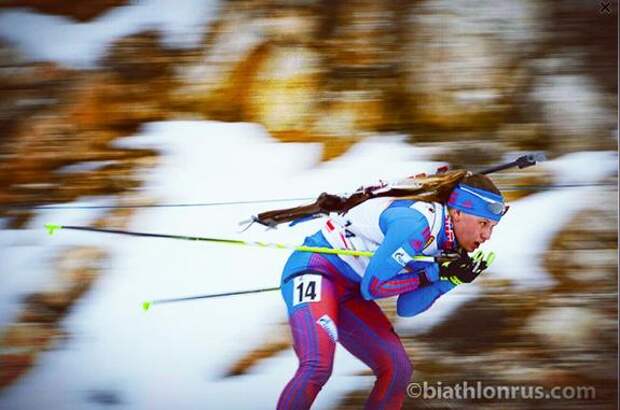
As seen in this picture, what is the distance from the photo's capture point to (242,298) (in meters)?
4.27

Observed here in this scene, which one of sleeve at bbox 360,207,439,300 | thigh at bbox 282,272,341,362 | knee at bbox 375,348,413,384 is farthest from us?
knee at bbox 375,348,413,384

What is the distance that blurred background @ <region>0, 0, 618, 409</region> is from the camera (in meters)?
4.27

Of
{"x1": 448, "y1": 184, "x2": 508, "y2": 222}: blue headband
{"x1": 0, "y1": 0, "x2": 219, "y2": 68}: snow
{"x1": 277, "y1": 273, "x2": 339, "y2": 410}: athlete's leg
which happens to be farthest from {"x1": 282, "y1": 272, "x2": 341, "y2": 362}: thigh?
{"x1": 0, "y1": 0, "x2": 219, "y2": 68}: snow

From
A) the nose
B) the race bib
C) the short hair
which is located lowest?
the race bib

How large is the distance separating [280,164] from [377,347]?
776mm

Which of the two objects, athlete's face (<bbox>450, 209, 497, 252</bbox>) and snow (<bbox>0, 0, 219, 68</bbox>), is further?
snow (<bbox>0, 0, 219, 68</bbox>)

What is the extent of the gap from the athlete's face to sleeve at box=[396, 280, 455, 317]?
166mm

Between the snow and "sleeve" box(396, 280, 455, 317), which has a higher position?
the snow

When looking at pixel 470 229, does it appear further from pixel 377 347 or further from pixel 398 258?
pixel 377 347

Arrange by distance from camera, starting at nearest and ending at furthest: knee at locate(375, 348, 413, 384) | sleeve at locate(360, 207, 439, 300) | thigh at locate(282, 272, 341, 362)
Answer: sleeve at locate(360, 207, 439, 300)
thigh at locate(282, 272, 341, 362)
knee at locate(375, 348, 413, 384)

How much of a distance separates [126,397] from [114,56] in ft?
4.25

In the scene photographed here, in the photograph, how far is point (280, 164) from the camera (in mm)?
4277

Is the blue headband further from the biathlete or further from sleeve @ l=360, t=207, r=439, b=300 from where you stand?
sleeve @ l=360, t=207, r=439, b=300

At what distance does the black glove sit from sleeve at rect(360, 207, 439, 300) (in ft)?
0.12
